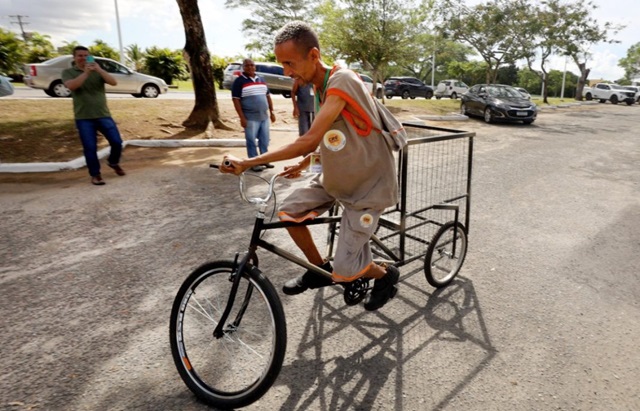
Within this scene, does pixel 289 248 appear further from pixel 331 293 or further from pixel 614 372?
pixel 614 372

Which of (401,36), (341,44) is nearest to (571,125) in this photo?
(401,36)

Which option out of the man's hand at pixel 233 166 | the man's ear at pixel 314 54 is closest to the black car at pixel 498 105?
the man's ear at pixel 314 54

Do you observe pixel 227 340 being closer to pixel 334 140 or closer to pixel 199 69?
pixel 334 140

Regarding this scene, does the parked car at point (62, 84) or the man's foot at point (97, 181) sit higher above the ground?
the parked car at point (62, 84)

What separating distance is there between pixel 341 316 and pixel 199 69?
31.4 ft

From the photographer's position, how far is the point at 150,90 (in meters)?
19.4

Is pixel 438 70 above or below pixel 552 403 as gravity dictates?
above

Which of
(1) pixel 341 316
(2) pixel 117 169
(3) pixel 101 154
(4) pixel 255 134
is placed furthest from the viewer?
(3) pixel 101 154

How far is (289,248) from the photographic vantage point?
14.9 ft

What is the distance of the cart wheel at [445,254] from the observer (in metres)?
3.59

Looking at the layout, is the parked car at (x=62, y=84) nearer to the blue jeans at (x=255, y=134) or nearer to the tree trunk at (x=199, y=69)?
the tree trunk at (x=199, y=69)

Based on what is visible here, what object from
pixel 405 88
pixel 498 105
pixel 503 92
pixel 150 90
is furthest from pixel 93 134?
pixel 405 88

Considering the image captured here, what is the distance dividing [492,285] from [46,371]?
138 inches

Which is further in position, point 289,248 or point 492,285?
point 289,248
